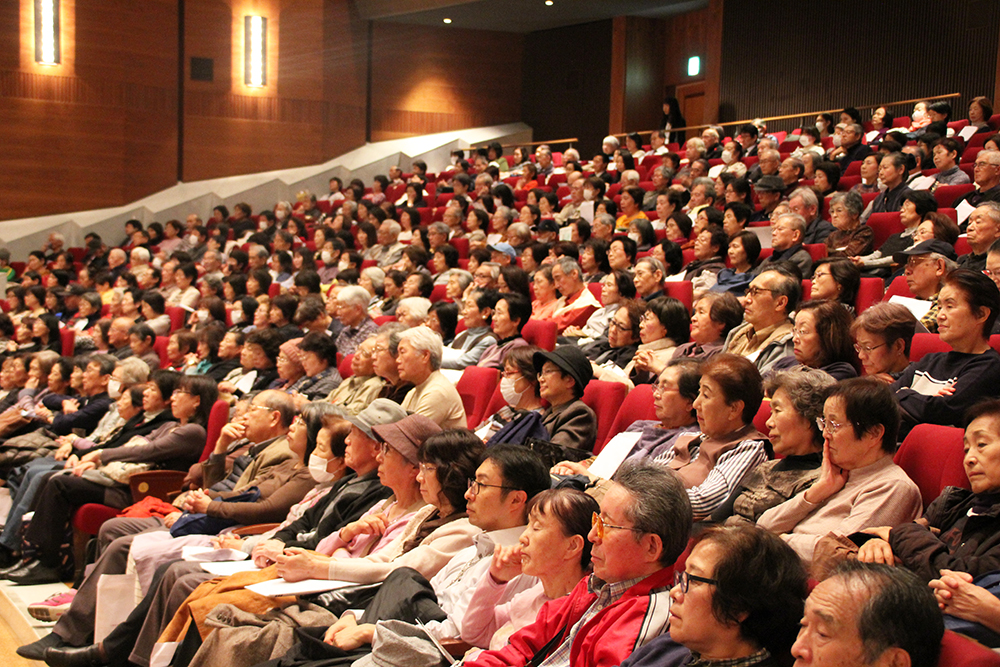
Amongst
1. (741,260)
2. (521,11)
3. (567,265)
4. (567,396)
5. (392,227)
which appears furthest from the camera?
(521,11)

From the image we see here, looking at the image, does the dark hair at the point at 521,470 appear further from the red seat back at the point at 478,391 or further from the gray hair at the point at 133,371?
the gray hair at the point at 133,371

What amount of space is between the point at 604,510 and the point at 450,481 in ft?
2.01

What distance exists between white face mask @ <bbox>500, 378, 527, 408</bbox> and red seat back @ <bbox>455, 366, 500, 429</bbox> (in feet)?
0.84

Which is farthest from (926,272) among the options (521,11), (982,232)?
(521,11)

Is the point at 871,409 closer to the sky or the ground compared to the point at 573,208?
closer to the ground

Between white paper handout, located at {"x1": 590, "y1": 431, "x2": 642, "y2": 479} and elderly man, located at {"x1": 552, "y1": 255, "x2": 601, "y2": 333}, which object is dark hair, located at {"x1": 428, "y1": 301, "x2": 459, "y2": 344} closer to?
elderly man, located at {"x1": 552, "y1": 255, "x2": 601, "y2": 333}

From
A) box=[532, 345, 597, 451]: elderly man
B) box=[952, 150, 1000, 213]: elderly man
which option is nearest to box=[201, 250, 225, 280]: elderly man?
box=[532, 345, 597, 451]: elderly man

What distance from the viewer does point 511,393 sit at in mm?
2529

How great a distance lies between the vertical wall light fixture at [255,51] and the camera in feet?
28.8

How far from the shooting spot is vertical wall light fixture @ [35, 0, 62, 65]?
8.02 m

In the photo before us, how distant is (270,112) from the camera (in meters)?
9.02

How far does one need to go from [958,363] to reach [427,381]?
1.43 meters

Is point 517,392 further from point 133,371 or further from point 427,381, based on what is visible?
point 133,371

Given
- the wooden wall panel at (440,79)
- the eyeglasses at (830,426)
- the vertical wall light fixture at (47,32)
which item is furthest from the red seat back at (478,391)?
the wooden wall panel at (440,79)
